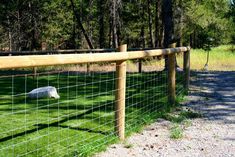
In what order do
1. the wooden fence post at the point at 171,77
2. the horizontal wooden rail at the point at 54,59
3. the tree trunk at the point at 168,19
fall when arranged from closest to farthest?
the horizontal wooden rail at the point at 54,59 < the wooden fence post at the point at 171,77 < the tree trunk at the point at 168,19

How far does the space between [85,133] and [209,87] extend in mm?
6688

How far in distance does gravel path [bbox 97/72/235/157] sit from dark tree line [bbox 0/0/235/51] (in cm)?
1655

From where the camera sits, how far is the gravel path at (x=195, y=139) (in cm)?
553

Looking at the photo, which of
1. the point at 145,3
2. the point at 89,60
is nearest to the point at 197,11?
the point at 145,3

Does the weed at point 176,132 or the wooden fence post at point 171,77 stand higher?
the wooden fence post at point 171,77

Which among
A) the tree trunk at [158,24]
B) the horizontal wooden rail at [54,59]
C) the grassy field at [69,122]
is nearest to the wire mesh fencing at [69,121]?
the grassy field at [69,122]

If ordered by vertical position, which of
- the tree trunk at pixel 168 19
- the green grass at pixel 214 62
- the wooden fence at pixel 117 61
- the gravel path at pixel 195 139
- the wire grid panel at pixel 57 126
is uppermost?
the tree trunk at pixel 168 19

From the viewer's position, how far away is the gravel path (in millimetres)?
5531

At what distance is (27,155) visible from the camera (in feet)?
17.2

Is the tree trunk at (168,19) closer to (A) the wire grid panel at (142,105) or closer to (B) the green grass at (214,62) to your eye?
(A) the wire grid panel at (142,105)

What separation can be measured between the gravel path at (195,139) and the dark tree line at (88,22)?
16552mm

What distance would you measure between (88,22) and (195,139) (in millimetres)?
26445

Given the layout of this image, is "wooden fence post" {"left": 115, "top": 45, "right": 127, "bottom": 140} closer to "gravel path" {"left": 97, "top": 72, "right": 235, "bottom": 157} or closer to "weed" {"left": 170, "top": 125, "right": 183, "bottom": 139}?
"gravel path" {"left": 97, "top": 72, "right": 235, "bottom": 157}

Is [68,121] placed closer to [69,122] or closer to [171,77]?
[69,122]
